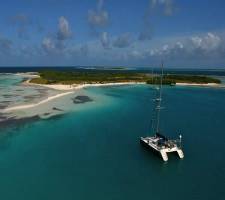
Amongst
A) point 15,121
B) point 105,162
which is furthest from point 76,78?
point 105,162

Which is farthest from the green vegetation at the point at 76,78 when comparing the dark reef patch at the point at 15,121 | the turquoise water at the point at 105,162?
the turquoise water at the point at 105,162

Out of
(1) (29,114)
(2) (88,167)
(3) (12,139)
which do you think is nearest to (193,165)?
(2) (88,167)

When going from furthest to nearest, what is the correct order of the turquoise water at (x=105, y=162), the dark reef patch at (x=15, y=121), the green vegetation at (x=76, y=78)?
the green vegetation at (x=76, y=78)
the dark reef patch at (x=15, y=121)
the turquoise water at (x=105, y=162)

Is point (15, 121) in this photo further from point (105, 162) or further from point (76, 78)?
point (76, 78)

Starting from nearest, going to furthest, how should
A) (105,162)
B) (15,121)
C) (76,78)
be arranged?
(105,162)
(15,121)
(76,78)

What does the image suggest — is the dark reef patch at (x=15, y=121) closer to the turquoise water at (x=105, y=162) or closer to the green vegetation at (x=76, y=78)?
the turquoise water at (x=105, y=162)

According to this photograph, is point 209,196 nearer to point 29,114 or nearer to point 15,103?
point 29,114

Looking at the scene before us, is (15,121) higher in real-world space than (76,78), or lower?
higher

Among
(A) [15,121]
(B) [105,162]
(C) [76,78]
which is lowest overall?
(C) [76,78]
